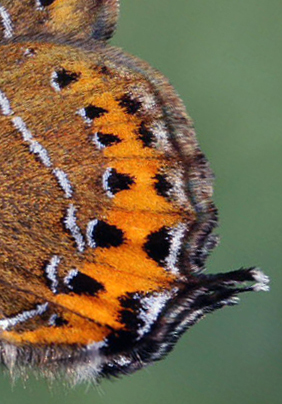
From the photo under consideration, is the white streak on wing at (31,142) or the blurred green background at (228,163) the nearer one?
the white streak on wing at (31,142)

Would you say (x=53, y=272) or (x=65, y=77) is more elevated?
(x=65, y=77)

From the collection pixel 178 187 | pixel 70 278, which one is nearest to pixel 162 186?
pixel 178 187

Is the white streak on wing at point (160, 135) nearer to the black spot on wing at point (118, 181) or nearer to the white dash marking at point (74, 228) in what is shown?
the black spot on wing at point (118, 181)

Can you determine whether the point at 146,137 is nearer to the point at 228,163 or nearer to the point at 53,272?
the point at 53,272

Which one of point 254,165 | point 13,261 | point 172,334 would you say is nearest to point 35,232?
point 13,261

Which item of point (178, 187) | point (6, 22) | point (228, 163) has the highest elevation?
point (6, 22)

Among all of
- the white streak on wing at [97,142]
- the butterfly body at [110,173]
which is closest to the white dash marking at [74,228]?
the butterfly body at [110,173]
